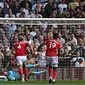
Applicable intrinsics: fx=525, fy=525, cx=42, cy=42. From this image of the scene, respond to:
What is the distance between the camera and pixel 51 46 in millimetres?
19359

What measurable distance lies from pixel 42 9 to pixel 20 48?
4884mm

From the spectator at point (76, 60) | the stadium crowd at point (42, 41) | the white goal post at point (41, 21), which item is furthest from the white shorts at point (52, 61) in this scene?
the white goal post at point (41, 21)

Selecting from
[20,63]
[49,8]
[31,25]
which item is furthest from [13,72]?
[49,8]

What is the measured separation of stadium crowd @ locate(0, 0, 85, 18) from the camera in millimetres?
24141

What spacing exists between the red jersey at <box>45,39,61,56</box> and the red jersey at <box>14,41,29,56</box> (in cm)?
104

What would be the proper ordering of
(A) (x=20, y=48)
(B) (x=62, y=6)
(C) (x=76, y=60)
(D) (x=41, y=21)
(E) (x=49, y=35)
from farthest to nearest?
(B) (x=62, y=6) < (C) (x=76, y=60) < (D) (x=41, y=21) < (E) (x=49, y=35) < (A) (x=20, y=48)

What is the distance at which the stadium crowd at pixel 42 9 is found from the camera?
79.2 feet

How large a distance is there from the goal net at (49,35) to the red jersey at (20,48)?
Result: 916 mm

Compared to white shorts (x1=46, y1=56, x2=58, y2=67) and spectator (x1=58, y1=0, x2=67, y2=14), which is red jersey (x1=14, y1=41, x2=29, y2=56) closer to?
white shorts (x1=46, y1=56, x2=58, y2=67)

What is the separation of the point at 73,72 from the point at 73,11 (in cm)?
445

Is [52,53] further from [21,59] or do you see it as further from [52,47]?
[21,59]

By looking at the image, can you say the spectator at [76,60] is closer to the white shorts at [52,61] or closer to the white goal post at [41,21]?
the white goal post at [41,21]

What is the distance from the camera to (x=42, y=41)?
21328 millimetres

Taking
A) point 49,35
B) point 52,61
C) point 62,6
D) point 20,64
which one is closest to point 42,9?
point 62,6
